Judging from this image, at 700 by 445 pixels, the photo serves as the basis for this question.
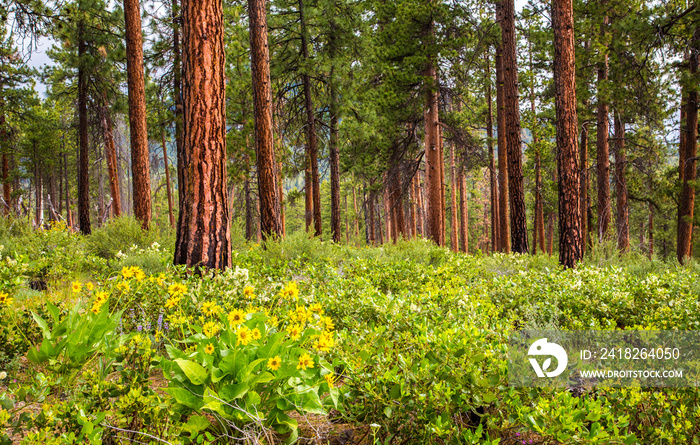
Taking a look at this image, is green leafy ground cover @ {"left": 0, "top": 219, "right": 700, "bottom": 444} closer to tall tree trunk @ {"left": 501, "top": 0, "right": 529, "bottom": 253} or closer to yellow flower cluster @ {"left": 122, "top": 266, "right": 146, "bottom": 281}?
yellow flower cluster @ {"left": 122, "top": 266, "right": 146, "bottom": 281}

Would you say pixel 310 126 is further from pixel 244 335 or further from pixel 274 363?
pixel 274 363

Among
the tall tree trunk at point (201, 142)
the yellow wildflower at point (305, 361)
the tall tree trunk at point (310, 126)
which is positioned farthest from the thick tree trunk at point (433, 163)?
the yellow wildflower at point (305, 361)

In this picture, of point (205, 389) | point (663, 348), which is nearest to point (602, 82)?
point (663, 348)

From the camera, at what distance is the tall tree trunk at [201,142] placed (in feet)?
14.9

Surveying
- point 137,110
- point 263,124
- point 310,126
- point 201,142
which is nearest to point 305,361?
point 201,142

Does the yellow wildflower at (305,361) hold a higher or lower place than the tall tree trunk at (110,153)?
lower

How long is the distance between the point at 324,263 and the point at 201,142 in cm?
249

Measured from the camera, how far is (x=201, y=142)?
4.58 metres

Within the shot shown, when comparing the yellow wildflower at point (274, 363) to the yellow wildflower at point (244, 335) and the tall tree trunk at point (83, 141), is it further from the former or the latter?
the tall tree trunk at point (83, 141)

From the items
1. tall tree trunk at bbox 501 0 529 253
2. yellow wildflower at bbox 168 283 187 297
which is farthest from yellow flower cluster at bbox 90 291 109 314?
tall tree trunk at bbox 501 0 529 253

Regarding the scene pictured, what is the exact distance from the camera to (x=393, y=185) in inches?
658

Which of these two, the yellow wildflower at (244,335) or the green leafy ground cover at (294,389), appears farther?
the yellow wildflower at (244,335)
